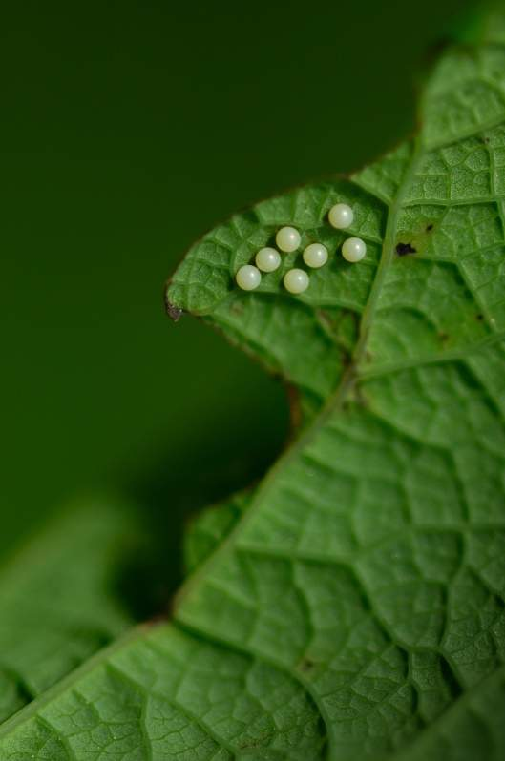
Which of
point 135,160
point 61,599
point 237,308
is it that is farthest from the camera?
point 135,160

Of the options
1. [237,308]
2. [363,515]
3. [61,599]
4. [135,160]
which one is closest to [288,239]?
[237,308]

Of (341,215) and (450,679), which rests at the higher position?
(341,215)

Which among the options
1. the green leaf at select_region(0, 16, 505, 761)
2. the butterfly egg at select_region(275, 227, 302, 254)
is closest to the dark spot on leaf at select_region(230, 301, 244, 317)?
the green leaf at select_region(0, 16, 505, 761)

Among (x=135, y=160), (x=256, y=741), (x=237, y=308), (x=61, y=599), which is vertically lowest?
(x=256, y=741)

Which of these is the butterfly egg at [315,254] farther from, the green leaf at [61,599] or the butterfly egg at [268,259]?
the green leaf at [61,599]

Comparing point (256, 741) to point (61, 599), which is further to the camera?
point (61, 599)

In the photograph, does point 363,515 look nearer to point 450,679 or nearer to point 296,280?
point 450,679
